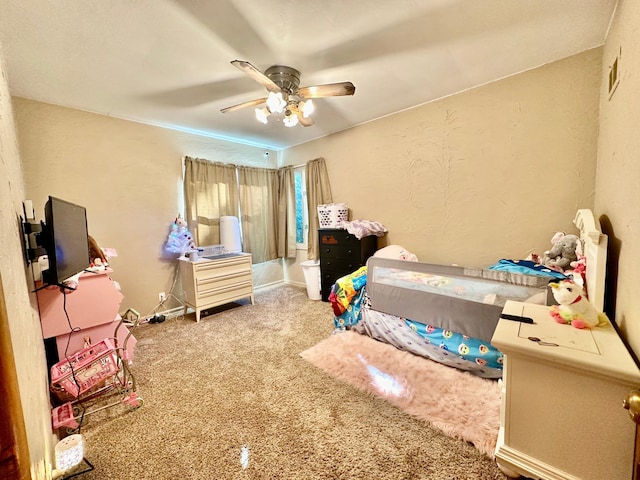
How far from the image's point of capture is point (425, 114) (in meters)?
2.73

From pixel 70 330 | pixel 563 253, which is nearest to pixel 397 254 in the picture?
pixel 563 253

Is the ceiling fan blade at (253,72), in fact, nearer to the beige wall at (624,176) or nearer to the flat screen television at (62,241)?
the flat screen television at (62,241)

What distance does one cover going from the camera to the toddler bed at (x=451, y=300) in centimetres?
166

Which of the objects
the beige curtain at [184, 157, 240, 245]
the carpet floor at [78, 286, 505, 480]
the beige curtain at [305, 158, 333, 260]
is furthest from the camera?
the beige curtain at [305, 158, 333, 260]

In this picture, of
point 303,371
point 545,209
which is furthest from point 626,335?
point 303,371

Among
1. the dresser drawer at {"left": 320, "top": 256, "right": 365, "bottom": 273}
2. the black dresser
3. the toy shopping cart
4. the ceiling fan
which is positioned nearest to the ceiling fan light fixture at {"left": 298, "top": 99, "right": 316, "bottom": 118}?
the ceiling fan

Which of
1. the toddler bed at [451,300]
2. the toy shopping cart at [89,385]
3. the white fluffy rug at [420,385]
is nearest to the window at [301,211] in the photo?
the toddler bed at [451,300]

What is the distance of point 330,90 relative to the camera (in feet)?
6.14

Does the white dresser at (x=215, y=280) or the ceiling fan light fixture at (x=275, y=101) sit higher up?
the ceiling fan light fixture at (x=275, y=101)

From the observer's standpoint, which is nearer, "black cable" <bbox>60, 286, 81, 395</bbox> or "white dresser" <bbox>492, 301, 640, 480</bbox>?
"white dresser" <bbox>492, 301, 640, 480</bbox>

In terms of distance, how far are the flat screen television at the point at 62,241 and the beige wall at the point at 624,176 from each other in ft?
8.36

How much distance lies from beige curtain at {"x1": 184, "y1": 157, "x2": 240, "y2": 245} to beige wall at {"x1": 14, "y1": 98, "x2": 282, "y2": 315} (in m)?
0.14

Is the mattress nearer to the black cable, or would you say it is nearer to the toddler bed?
the toddler bed

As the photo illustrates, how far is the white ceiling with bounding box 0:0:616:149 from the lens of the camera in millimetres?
1434
